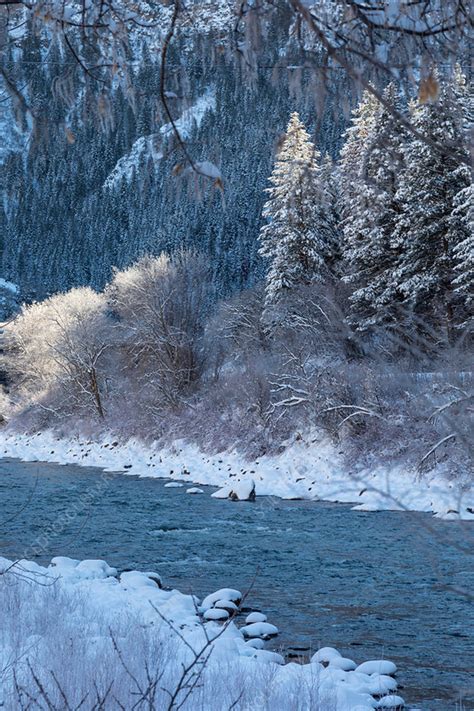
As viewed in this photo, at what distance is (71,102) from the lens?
279 cm

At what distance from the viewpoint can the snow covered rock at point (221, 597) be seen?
10.3m

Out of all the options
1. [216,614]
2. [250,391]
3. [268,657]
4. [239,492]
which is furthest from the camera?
[250,391]

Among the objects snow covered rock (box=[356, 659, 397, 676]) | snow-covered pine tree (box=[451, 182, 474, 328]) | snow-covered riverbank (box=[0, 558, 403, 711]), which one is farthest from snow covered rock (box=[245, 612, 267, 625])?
snow-covered pine tree (box=[451, 182, 474, 328])

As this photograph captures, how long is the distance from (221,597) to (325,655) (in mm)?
2613

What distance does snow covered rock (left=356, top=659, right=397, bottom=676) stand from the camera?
7758 mm

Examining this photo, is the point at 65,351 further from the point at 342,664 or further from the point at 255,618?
the point at 342,664

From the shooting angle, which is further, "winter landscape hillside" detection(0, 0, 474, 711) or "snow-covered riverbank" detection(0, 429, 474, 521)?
"snow-covered riverbank" detection(0, 429, 474, 521)

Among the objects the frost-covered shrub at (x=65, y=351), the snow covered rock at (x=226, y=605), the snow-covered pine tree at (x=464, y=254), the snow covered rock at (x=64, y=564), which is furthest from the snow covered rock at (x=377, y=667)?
the frost-covered shrub at (x=65, y=351)

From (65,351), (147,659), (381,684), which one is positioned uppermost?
(147,659)

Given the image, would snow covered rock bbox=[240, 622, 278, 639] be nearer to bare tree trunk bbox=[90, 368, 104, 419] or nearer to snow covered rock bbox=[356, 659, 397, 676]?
snow covered rock bbox=[356, 659, 397, 676]

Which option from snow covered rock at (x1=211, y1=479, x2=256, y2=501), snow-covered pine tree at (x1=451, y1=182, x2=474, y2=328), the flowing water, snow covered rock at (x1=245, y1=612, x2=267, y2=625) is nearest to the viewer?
the flowing water

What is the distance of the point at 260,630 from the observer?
9.19 meters

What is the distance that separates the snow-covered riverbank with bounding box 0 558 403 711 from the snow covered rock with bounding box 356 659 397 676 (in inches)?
0.4

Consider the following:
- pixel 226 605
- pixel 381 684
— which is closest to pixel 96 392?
pixel 226 605
